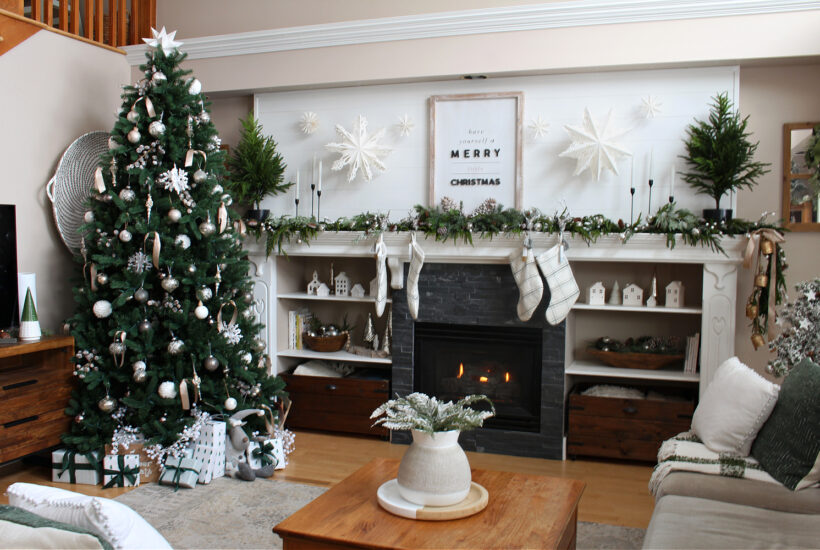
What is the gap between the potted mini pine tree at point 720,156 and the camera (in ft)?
13.0

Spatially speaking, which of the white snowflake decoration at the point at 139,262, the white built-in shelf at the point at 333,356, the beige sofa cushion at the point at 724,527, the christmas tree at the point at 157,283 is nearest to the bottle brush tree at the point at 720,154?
the beige sofa cushion at the point at 724,527

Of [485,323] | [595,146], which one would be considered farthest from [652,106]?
[485,323]

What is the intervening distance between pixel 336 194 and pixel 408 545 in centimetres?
308

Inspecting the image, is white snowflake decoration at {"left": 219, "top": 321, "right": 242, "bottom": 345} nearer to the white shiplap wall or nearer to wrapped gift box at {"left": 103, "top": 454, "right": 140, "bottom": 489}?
wrapped gift box at {"left": 103, "top": 454, "right": 140, "bottom": 489}

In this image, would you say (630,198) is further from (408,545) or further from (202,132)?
(408,545)

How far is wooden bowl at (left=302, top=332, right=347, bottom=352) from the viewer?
4.86m

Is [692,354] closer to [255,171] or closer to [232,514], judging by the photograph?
[232,514]

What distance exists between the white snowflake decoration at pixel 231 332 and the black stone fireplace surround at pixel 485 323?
1037 mm

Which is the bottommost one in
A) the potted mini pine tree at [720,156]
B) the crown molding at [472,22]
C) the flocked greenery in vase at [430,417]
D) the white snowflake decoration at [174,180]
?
the flocked greenery in vase at [430,417]

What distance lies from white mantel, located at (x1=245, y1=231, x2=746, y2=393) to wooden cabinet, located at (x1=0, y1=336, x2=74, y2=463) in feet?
5.44

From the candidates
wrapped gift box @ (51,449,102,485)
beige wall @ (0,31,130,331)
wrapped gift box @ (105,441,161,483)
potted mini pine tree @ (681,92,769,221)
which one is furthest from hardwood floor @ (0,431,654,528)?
potted mini pine tree @ (681,92,769,221)

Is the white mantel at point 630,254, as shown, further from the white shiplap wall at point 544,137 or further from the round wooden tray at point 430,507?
the round wooden tray at point 430,507

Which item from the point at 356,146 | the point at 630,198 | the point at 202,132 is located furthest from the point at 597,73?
the point at 202,132

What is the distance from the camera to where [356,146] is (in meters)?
4.71
